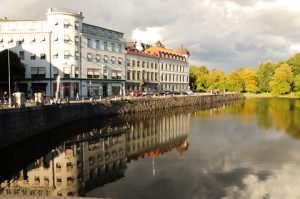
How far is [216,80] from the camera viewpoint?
16150 cm

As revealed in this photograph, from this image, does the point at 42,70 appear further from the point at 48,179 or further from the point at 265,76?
the point at 265,76

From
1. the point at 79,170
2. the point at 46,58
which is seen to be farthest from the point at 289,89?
the point at 79,170

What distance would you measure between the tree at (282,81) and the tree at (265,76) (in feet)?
38.2

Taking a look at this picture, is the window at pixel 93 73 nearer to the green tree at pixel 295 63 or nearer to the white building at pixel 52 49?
the white building at pixel 52 49

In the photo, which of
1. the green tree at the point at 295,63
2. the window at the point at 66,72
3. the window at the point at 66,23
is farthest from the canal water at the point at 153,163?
the green tree at the point at 295,63

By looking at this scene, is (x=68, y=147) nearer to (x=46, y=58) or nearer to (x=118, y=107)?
(x=118, y=107)

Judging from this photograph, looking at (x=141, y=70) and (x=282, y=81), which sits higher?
(x=141, y=70)

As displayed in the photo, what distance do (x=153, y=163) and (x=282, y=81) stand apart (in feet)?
416

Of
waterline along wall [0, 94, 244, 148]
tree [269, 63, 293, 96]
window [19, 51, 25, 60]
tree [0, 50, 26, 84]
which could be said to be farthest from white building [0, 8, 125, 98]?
tree [269, 63, 293, 96]

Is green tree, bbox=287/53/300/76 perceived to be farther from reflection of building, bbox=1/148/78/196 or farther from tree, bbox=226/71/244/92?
reflection of building, bbox=1/148/78/196

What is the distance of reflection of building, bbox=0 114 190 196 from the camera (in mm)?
24019

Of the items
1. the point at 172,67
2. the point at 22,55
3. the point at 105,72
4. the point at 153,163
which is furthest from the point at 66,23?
the point at 153,163

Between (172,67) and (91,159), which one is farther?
(172,67)

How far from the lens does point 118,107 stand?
6812 centimetres
